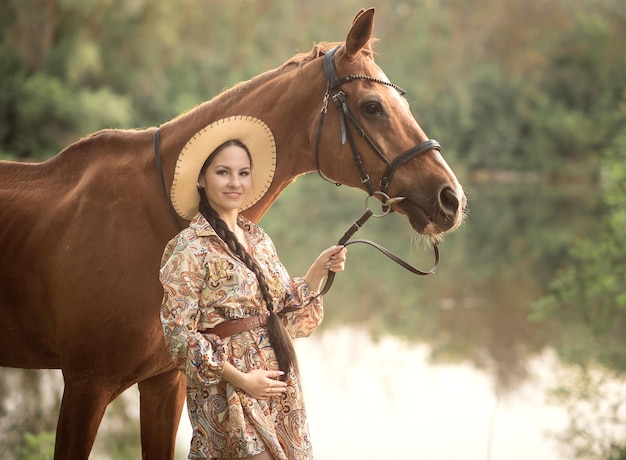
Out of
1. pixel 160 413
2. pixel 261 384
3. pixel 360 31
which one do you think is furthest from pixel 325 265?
pixel 160 413

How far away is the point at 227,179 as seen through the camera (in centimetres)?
268

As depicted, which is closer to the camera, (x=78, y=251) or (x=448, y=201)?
(x=448, y=201)

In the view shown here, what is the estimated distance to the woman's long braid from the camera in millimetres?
2619

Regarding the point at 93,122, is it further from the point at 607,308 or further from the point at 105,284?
the point at 105,284

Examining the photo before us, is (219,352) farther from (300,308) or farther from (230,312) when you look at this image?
(300,308)

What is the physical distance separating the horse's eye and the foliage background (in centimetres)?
51

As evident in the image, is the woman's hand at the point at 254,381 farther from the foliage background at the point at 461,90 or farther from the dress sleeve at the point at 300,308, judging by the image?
the foliage background at the point at 461,90

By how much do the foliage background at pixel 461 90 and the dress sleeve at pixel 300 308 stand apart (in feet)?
3.97

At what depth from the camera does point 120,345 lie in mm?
2982

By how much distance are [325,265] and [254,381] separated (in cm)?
60

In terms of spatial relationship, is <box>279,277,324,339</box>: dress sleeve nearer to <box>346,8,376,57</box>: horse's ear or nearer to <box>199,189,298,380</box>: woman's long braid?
<box>199,189,298,380</box>: woman's long braid

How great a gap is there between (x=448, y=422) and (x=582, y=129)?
116 feet

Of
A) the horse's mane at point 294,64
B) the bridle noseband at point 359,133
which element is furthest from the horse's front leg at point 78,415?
the bridle noseband at point 359,133

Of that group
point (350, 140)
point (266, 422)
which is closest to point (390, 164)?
point (350, 140)
